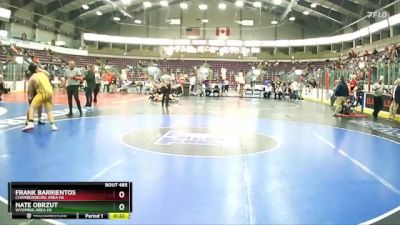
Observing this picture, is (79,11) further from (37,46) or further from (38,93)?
(38,93)

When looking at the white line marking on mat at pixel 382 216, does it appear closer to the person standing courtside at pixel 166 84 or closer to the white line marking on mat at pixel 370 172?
the white line marking on mat at pixel 370 172

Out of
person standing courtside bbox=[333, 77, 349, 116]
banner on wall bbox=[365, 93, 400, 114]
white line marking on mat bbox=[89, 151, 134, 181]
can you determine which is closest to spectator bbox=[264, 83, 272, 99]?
banner on wall bbox=[365, 93, 400, 114]

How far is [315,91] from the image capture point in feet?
95.0

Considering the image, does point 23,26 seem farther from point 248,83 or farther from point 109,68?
point 248,83

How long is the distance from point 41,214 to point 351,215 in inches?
121

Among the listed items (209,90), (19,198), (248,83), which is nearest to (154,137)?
(19,198)

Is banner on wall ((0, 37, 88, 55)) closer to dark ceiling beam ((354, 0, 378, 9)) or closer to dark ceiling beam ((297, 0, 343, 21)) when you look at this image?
dark ceiling beam ((297, 0, 343, 21))

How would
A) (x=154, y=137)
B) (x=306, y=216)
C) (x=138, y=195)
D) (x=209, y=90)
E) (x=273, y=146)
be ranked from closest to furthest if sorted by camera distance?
(x=306, y=216) → (x=138, y=195) → (x=273, y=146) → (x=154, y=137) → (x=209, y=90)

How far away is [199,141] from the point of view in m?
8.88

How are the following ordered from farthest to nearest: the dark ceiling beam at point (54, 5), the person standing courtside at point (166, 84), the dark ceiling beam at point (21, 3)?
the dark ceiling beam at point (54, 5) < the dark ceiling beam at point (21, 3) < the person standing courtside at point (166, 84)

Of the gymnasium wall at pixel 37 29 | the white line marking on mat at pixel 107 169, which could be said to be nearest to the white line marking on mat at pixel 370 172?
the white line marking on mat at pixel 107 169
